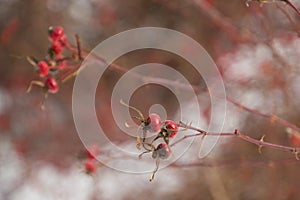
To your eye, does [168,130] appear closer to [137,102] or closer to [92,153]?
[92,153]

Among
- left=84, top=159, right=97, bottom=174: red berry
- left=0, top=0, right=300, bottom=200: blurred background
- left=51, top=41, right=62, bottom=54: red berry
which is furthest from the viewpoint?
left=0, top=0, right=300, bottom=200: blurred background

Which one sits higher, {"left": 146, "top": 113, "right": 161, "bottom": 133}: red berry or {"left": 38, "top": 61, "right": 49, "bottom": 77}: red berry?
{"left": 38, "top": 61, "right": 49, "bottom": 77}: red berry

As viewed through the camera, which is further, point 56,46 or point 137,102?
point 137,102

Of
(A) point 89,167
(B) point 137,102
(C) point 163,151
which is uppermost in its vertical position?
(B) point 137,102

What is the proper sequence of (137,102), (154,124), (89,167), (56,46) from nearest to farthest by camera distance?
1. (154,124)
2. (56,46)
3. (89,167)
4. (137,102)

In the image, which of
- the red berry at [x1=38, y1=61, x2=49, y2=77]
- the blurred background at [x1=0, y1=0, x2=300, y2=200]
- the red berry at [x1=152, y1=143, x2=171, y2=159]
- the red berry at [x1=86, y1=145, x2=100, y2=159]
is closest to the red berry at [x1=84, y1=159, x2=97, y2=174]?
the red berry at [x1=86, y1=145, x2=100, y2=159]

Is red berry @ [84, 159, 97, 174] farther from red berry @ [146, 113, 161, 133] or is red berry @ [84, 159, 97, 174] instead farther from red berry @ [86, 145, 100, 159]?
red berry @ [146, 113, 161, 133]

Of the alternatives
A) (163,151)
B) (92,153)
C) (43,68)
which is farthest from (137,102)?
(163,151)

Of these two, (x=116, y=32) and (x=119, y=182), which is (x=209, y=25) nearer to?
(x=116, y=32)
